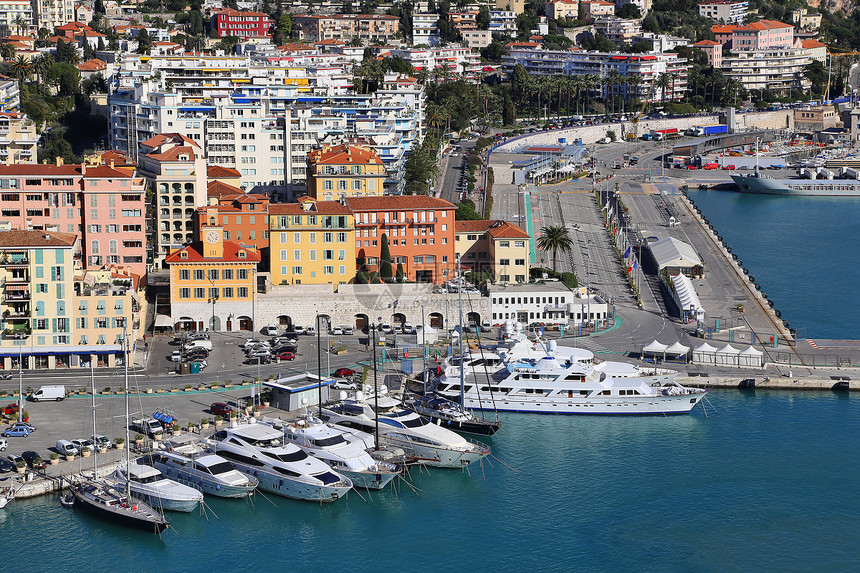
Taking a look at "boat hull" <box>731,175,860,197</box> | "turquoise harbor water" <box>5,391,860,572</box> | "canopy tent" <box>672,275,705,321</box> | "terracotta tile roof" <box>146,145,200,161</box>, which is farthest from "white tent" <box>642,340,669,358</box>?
"boat hull" <box>731,175,860,197</box>

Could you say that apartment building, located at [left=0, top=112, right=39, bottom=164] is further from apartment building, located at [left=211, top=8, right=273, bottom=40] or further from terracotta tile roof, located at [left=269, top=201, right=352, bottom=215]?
apartment building, located at [left=211, top=8, right=273, bottom=40]

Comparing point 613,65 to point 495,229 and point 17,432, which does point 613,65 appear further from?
point 17,432

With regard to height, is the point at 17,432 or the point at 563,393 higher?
the point at 563,393

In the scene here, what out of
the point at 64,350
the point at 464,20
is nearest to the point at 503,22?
the point at 464,20

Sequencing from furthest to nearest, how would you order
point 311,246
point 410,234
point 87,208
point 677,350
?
point 410,234
point 87,208
point 311,246
point 677,350

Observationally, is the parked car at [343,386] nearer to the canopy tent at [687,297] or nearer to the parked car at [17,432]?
the parked car at [17,432]

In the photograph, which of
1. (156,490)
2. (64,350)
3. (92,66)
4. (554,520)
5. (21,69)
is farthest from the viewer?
(92,66)

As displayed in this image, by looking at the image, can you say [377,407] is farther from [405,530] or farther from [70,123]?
[70,123]
